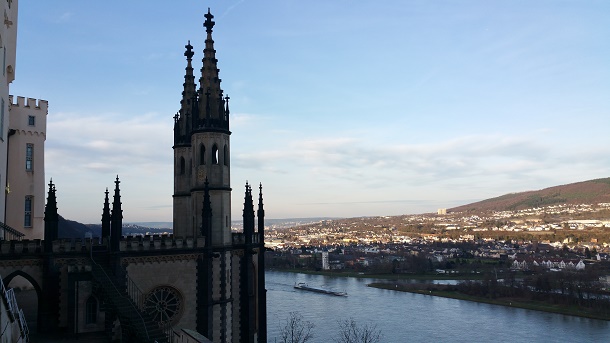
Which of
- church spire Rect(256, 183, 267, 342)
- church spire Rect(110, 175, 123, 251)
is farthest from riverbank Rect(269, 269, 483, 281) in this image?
church spire Rect(110, 175, 123, 251)

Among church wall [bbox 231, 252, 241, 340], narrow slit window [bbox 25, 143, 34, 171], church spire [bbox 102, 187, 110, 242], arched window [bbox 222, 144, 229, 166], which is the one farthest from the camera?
narrow slit window [bbox 25, 143, 34, 171]

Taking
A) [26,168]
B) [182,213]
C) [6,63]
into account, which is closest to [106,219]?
[182,213]

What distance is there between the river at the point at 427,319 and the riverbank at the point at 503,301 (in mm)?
1978

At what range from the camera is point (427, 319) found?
7031 centimetres

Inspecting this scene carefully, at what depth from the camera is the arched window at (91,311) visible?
21094mm

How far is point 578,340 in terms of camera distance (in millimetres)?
58625

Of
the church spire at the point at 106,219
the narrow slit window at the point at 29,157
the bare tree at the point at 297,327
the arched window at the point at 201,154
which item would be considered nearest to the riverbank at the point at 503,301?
the bare tree at the point at 297,327

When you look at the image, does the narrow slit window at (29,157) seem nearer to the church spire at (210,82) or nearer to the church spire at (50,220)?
the church spire at (50,220)

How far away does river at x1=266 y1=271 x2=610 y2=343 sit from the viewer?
59.9 meters

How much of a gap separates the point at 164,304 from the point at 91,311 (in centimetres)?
372

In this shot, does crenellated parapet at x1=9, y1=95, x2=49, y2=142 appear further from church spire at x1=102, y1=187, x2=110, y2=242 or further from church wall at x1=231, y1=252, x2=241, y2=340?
church wall at x1=231, y1=252, x2=241, y2=340

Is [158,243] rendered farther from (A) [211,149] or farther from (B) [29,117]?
(B) [29,117]

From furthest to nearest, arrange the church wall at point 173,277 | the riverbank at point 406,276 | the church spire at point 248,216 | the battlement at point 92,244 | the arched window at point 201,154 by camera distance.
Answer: the riverbank at point 406,276
the church spire at point 248,216
the arched window at point 201,154
the church wall at point 173,277
the battlement at point 92,244

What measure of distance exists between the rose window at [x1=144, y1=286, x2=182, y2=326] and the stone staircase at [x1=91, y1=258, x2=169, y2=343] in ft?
8.45
